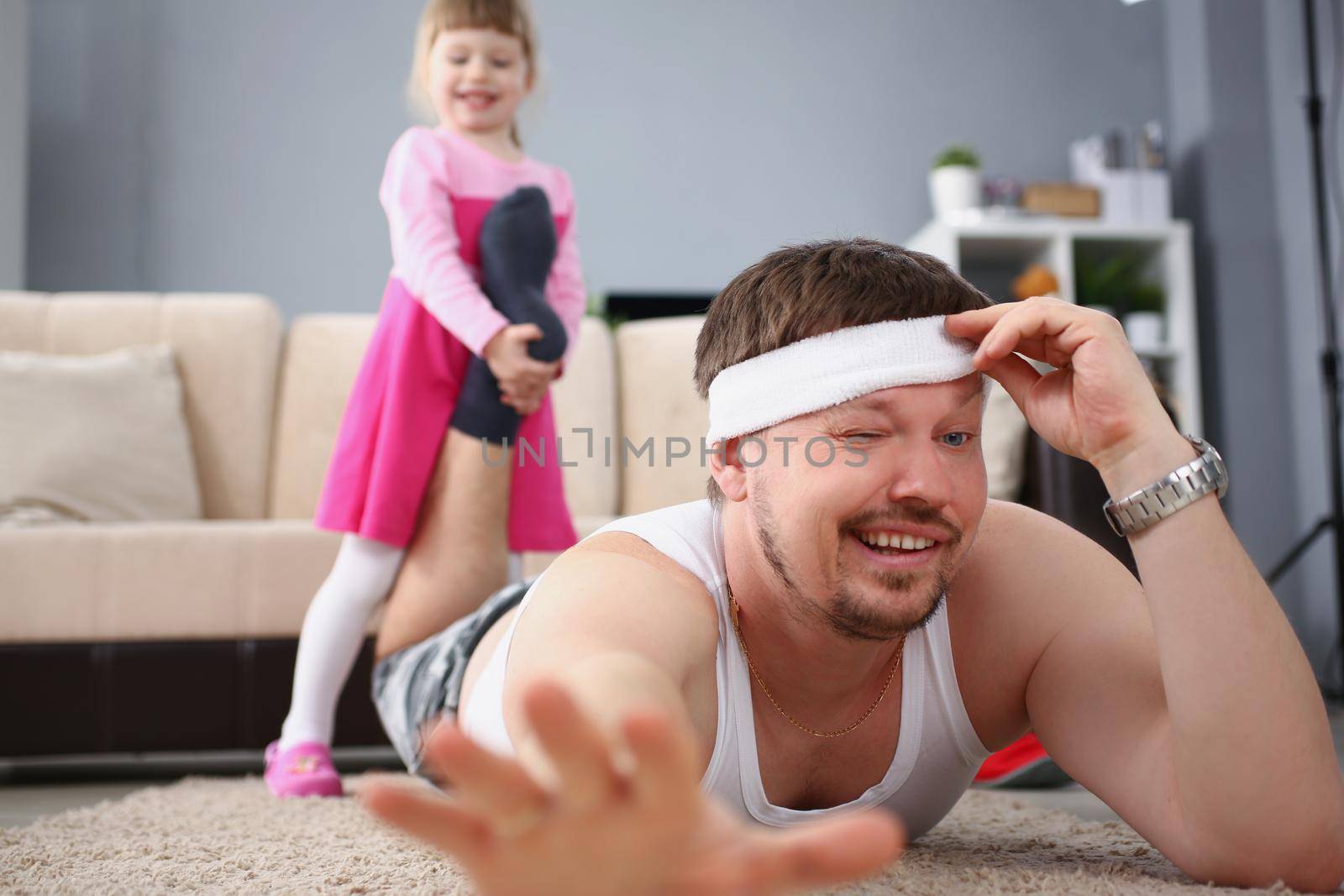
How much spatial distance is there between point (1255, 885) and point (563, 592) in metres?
0.65

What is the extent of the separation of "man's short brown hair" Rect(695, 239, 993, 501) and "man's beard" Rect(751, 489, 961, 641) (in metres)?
0.17

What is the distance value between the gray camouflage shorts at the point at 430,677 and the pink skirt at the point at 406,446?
0.23 metres

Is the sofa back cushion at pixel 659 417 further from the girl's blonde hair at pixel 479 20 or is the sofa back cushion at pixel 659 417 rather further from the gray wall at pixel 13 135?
the gray wall at pixel 13 135

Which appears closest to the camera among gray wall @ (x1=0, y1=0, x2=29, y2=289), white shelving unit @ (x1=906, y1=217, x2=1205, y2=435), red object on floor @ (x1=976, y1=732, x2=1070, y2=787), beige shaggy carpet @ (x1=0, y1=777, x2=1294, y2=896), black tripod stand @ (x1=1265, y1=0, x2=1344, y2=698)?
beige shaggy carpet @ (x1=0, y1=777, x2=1294, y2=896)

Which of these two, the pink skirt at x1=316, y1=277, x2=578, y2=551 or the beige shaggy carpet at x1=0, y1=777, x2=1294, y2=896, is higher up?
the pink skirt at x1=316, y1=277, x2=578, y2=551

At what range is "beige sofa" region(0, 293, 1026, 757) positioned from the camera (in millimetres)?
2039

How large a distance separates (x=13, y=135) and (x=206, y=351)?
1484 mm

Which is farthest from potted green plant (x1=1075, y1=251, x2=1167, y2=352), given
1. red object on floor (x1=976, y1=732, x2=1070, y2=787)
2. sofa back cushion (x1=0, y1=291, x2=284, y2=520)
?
sofa back cushion (x1=0, y1=291, x2=284, y2=520)

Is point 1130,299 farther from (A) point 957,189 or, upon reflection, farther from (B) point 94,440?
(B) point 94,440

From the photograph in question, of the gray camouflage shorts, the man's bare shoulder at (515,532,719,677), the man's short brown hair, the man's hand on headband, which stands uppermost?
the man's short brown hair

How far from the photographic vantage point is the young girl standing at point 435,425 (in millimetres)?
1728

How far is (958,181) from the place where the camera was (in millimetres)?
3928

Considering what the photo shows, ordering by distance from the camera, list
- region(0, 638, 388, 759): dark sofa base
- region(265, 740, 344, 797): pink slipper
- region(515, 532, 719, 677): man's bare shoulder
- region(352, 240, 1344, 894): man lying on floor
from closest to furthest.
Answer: region(515, 532, 719, 677): man's bare shoulder
region(352, 240, 1344, 894): man lying on floor
region(265, 740, 344, 797): pink slipper
region(0, 638, 388, 759): dark sofa base

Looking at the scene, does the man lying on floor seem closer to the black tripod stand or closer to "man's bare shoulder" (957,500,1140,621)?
"man's bare shoulder" (957,500,1140,621)
